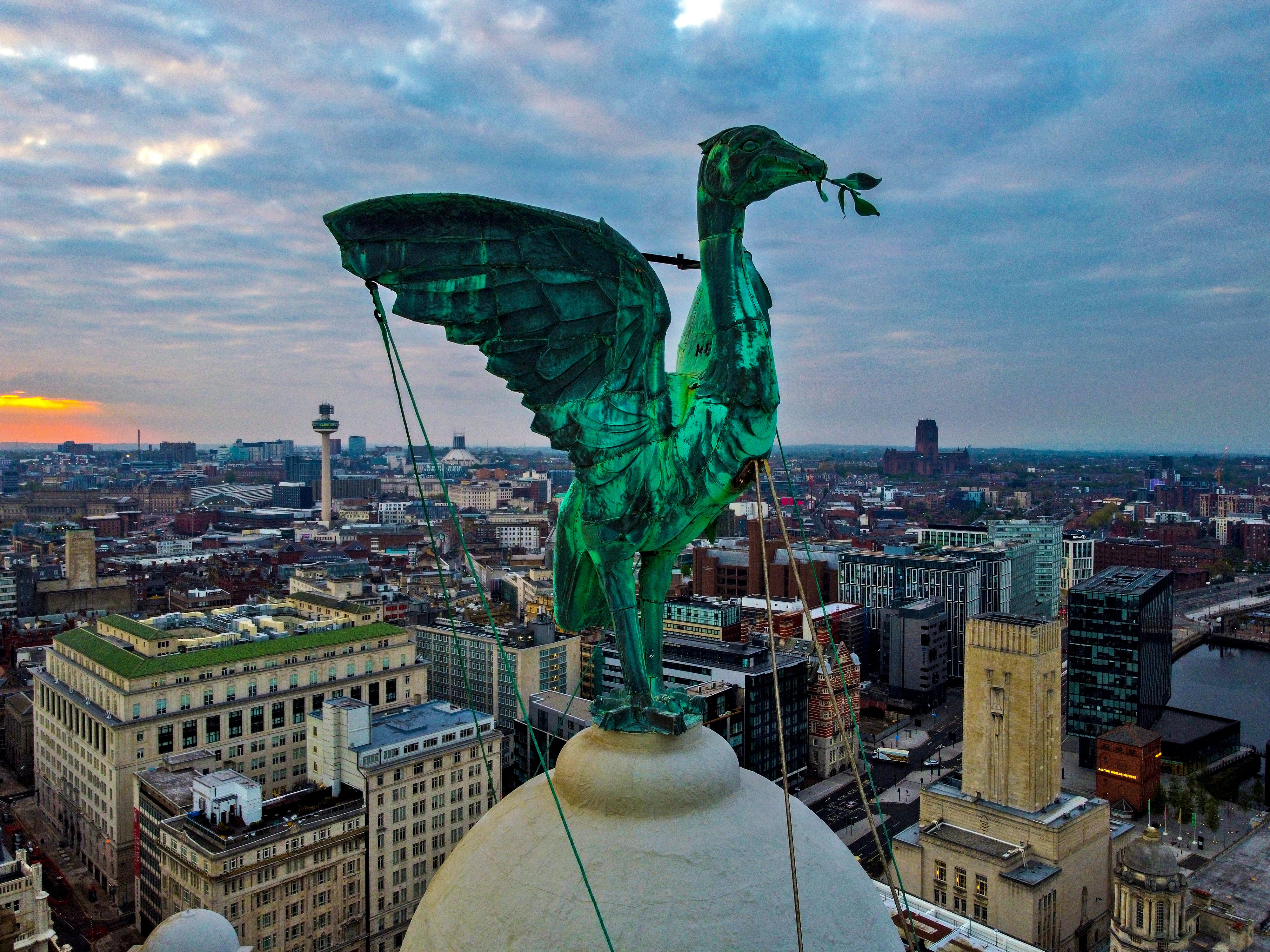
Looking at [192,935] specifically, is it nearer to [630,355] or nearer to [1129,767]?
[630,355]

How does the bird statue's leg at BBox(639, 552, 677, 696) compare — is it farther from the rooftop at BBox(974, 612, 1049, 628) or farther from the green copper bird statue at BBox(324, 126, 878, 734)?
the rooftop at BBox(974, 612, 1049, 628)

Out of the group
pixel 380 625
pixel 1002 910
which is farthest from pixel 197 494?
pixel 1002 910

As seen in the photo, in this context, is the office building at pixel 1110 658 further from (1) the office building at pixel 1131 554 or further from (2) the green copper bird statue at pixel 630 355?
(2) the green copper bird statue at pixel 630 355

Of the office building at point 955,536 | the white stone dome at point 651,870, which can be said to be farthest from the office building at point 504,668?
the office building at point 955,536

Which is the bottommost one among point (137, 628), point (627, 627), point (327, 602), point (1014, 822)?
point (1014, 822)

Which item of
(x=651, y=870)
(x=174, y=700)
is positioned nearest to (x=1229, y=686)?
(x=174, y=700)

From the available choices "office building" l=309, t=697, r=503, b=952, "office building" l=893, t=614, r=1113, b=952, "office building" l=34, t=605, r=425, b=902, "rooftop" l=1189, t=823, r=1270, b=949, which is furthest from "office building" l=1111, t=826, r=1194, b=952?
"office building" l=34, t=605, r=425, b=902
